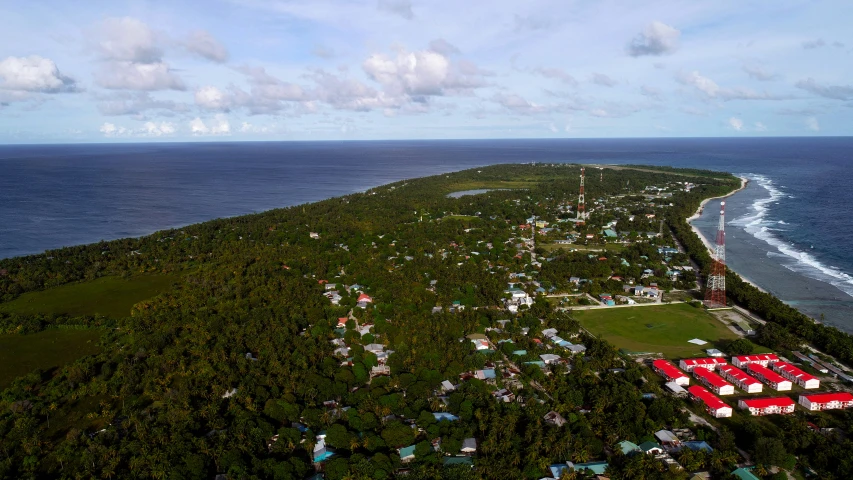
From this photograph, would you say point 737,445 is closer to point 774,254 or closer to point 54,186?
point 774,254

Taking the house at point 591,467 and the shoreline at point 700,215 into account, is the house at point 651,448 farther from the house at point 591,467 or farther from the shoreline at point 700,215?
the shoreline at point 700,215

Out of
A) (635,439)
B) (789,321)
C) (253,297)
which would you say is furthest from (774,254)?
(253,297)

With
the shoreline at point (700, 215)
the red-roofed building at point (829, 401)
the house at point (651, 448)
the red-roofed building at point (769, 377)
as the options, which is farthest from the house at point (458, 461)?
the shoreline at point (700, 215)

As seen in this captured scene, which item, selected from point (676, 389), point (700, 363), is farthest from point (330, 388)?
point (700, 363)

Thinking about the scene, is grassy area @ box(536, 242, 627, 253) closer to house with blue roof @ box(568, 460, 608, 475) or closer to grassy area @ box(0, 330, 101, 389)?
house with blue roof @ box(568, 460, 608, 475)

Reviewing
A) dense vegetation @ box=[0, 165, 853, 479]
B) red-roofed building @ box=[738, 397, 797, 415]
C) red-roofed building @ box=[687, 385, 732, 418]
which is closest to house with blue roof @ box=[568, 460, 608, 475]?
dense vegetation @ box=[0, 165, 853, 479]

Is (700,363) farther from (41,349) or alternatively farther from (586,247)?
(41,349)
